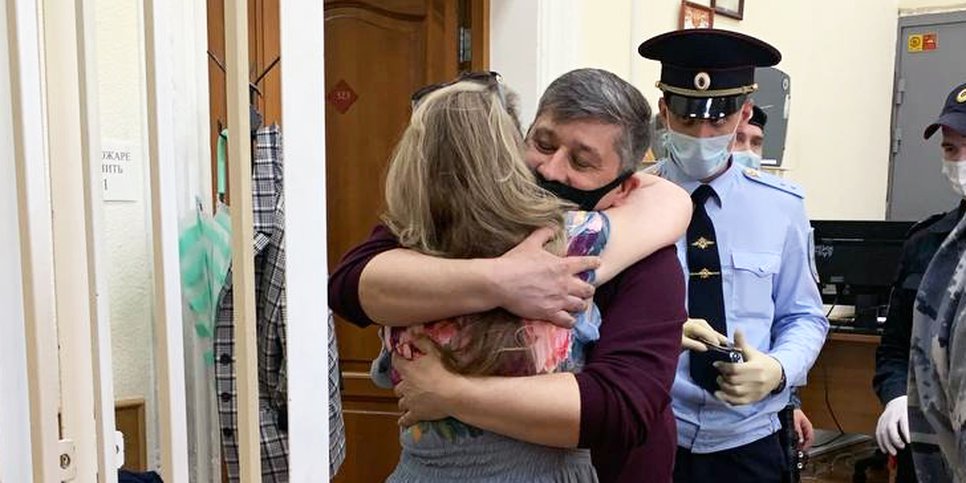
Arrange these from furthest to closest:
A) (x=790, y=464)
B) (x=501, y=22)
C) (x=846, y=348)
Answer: (x=846, y=348), (x=501, y=22), (x=790, y=464)

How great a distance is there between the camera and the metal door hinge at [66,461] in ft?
3.09

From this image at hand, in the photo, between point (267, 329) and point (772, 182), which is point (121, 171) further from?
point (772, 182)

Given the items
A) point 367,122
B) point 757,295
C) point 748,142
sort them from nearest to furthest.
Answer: point 757,295 → point 748,142 → point 367,122

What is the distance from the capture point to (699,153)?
1424 mm

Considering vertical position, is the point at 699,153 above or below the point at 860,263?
above

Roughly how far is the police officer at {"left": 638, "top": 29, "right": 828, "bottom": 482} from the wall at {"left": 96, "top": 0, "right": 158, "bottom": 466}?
1008 mm

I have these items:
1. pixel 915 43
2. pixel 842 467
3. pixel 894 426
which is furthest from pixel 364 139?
pixel 915 43

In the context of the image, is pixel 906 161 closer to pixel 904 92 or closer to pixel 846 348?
pixel 904 92

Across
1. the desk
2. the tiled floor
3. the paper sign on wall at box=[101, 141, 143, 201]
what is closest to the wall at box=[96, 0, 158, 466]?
the paper sign on wall at box=[101, 141, 143, 201]

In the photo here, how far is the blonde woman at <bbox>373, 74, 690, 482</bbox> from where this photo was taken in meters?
0.82

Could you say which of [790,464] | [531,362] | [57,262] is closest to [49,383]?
[57,262]

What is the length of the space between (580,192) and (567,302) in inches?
5.5

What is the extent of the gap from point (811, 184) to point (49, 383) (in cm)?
380

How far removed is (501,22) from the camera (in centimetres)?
240
